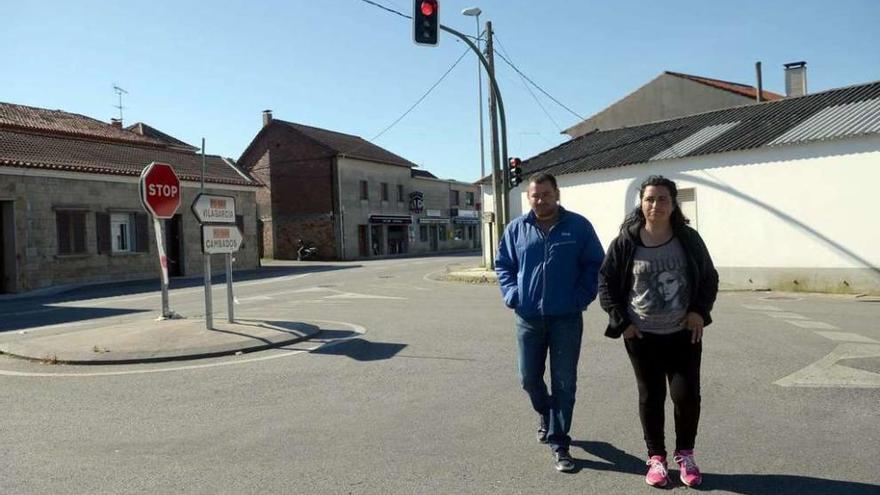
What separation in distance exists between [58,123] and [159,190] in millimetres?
26092

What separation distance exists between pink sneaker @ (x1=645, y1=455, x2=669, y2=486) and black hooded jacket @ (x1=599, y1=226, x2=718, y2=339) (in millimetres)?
708

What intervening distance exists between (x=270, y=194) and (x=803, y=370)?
41743 millimetres

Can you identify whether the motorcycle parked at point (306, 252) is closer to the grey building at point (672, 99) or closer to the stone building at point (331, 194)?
the stone building at point (331, 194)

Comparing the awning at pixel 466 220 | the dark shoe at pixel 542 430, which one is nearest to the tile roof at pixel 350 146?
the awning at pixel 466 220

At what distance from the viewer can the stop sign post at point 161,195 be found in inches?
408

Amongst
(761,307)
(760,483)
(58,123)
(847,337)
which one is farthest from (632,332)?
(58,123)

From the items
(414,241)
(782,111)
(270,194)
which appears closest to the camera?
(782,111)

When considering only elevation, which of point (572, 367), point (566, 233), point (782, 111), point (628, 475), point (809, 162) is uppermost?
point (782, 111)

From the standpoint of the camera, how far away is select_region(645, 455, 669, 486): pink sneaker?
370 cm

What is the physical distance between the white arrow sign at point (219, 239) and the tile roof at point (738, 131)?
12.4m

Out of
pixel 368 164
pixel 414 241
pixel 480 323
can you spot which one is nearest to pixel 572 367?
pixel 480 323

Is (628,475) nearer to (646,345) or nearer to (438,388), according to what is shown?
(646,345)

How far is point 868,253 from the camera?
14656 millimetres

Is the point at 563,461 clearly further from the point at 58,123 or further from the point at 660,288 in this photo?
the point at 58,123
